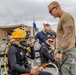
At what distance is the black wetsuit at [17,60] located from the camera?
4059mm

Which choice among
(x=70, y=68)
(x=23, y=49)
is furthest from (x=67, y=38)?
(x=23, y=49)

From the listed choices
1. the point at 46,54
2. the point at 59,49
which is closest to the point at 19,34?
the point at 59,49

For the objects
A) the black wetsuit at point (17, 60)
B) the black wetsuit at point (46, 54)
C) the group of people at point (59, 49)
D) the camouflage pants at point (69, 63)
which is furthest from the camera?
the black wetsuit at point (46, 54)

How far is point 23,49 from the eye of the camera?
4.25 metres

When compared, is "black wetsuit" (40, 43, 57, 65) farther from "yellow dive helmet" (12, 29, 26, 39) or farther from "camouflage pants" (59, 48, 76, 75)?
"camouflage pants" (59, 48, 76, 75)

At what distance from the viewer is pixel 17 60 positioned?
416 centimetres

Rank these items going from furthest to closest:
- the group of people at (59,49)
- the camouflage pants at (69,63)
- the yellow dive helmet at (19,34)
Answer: the yellow dive helmet at (19,34)
the camouflage pants at (69,63)
the group of people at (59,49)

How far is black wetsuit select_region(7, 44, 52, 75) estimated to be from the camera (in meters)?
4.06

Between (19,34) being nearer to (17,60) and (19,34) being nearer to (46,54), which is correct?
(17,60)

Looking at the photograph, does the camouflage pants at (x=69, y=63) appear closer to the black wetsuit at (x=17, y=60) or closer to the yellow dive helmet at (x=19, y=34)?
the black wetsuit at (x=17, y=60)

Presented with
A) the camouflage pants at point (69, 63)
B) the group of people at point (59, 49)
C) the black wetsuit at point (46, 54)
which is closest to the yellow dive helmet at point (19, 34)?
the group of people at point (59, 49)

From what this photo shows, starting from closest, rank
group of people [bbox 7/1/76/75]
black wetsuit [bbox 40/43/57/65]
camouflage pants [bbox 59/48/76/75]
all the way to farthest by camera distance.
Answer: group of people [bbox 7/1/76/75], camouflage pants [bbox 59/48/76/75], black wetsuit [bbox 40/43/57/65]

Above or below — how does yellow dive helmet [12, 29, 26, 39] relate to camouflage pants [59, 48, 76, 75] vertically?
above

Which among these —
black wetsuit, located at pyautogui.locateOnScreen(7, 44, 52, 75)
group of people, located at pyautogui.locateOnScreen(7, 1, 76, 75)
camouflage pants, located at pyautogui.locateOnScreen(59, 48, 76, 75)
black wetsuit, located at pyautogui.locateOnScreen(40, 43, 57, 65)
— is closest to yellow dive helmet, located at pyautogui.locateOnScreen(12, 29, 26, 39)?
group of people, located at pyautogui.locateOnScreen(7, 1, 76, 75)
